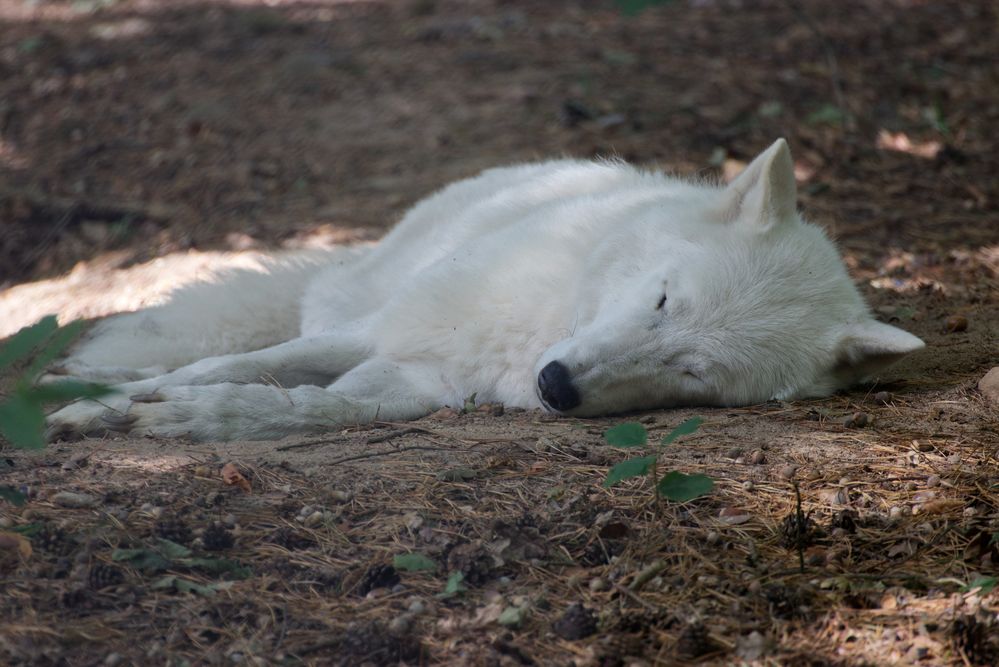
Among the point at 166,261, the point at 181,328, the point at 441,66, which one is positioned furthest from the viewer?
the point at 441,66

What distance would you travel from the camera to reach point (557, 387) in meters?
3.05

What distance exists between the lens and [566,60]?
7.63 meters

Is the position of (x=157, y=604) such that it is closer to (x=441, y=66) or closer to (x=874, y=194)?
(x=874, y=194)

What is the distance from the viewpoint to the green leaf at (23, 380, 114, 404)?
1967mm

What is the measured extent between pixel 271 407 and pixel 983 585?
7.37 ft

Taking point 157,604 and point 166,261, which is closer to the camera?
point 157,604

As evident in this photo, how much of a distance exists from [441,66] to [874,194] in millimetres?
3550

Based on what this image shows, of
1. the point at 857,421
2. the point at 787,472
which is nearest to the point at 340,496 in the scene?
the point at 787,472

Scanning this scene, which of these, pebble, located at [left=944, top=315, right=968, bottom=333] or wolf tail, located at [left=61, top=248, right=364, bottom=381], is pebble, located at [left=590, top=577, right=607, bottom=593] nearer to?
wolf tail, located at [left=61, top=248, right=364, bottom=381]

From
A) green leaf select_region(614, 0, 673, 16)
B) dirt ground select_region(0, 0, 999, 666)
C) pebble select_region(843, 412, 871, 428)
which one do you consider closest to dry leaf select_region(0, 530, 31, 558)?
dirt ground select_region(0, 0, 999, 666)

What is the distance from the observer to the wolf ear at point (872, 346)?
3.19 m

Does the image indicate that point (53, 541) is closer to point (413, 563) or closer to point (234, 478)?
point (234, 478)

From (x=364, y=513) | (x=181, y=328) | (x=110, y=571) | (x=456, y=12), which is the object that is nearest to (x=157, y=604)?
(x=110, y=571)

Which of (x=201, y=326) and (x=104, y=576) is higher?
(x=104, y=576)
